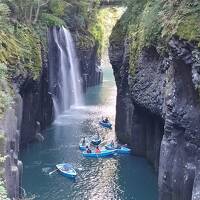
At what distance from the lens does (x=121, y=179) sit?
34.3 metres

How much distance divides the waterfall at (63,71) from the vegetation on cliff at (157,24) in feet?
37.5

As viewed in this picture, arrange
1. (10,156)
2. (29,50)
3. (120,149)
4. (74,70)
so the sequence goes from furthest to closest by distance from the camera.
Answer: (74,70) < (29,50) < (120,149) < (10,156)

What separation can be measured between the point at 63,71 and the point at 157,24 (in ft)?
89.0

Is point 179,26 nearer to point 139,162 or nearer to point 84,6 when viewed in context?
point 139,162

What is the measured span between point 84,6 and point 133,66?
25.1m

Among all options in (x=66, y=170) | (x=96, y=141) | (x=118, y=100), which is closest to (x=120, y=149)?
(x=96, y=141)

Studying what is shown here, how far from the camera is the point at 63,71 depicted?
5897 cm

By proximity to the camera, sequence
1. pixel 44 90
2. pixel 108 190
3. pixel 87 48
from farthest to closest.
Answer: pixel 87 48 → pixel 44 90 → pixel 108 190

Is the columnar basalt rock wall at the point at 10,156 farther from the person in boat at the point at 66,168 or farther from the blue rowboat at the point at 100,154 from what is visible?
the blue rowboat at the point at 100,154

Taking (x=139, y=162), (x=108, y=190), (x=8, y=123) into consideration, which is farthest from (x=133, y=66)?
(x=8, y=123)

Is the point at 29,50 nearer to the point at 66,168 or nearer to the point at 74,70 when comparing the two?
the point at 66,168

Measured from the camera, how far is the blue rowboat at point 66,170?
33447 mm

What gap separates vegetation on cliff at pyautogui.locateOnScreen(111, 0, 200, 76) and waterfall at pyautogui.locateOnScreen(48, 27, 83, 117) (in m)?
11.4

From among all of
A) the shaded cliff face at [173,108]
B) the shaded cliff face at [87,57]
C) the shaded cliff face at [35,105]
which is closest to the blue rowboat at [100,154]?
the shaded cliff face at [173,108]
